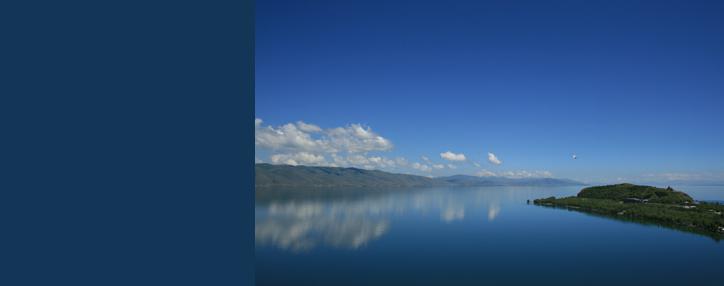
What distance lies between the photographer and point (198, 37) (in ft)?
5.14

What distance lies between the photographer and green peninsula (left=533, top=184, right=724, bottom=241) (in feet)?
99.3

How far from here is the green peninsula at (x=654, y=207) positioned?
30264mm

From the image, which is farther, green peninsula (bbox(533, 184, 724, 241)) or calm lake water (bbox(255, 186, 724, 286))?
green peninsula (bbox(533, 184, 724, 241))

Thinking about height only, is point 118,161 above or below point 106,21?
below

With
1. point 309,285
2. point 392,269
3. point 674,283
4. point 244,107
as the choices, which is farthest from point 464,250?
point 244,107

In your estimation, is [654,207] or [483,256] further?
[654,207]

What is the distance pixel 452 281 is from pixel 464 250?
695cm

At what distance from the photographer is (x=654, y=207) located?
132 ft

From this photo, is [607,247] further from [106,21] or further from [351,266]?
[106,21]

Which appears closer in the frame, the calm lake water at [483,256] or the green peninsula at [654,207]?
the calm lake water at [483,256]

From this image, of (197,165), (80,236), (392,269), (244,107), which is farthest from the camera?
(392,269)

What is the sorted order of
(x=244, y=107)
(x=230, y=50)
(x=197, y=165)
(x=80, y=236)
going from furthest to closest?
1. (x=244, y=107)
2. (x=230, y=50)
3. (x=197, y=165)
4. (x=80, y=236)

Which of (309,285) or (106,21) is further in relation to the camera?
(309,285)

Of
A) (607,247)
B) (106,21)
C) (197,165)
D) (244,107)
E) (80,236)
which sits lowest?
(607,247)
